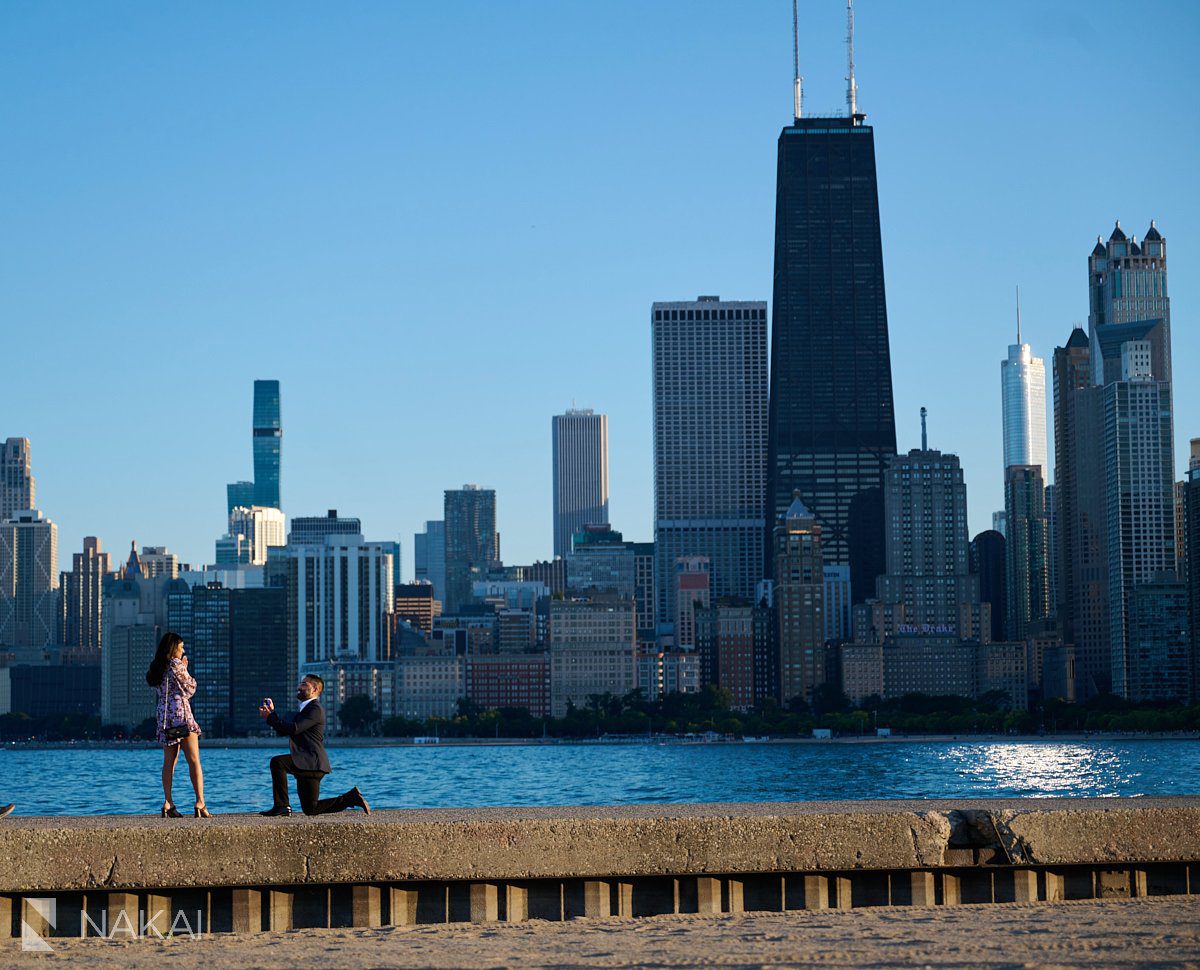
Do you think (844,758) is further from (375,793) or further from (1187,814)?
(1187,814)

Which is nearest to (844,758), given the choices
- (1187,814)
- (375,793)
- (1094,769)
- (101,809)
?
(1094,769)

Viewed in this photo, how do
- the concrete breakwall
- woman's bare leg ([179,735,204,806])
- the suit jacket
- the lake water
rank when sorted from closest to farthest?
1. the concrete breakwall
2. the suit jacket
3. woman's bare leg ([179,735,204,806])
4. the lake water

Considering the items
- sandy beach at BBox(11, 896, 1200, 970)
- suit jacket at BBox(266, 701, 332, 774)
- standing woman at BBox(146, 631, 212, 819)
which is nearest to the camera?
sandy beach at BBox(11, 896, 1200, 970)

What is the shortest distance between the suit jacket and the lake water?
41.9 metres

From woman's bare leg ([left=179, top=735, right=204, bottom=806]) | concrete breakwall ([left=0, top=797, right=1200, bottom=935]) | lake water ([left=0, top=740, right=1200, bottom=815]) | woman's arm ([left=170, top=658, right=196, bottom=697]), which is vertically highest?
woman's arm ([left=170, top=658, right=196, bottom=697])

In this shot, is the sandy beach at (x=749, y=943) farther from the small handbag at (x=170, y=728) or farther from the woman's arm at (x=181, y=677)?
the woman's arm at (x=181, y=677)

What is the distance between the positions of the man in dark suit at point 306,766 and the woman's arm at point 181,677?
0.85 m

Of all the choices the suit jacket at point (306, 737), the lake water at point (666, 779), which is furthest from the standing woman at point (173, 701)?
the lake water at point (666, 779)

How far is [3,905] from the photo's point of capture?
1390cm

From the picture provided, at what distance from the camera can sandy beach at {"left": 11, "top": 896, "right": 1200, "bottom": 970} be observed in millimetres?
11898

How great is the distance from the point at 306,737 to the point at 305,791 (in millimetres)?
566

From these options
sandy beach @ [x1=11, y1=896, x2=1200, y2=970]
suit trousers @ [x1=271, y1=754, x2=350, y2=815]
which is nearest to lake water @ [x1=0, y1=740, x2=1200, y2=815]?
suit trousers @ [x1=271, y1=754, x2=350, y2=815]

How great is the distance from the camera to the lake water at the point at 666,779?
86.4 m

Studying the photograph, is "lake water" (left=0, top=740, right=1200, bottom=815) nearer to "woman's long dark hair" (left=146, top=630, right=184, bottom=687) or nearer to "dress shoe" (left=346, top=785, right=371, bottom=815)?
"woman's long dark hair" (left=146, top=630, right=184, bottom=687)
